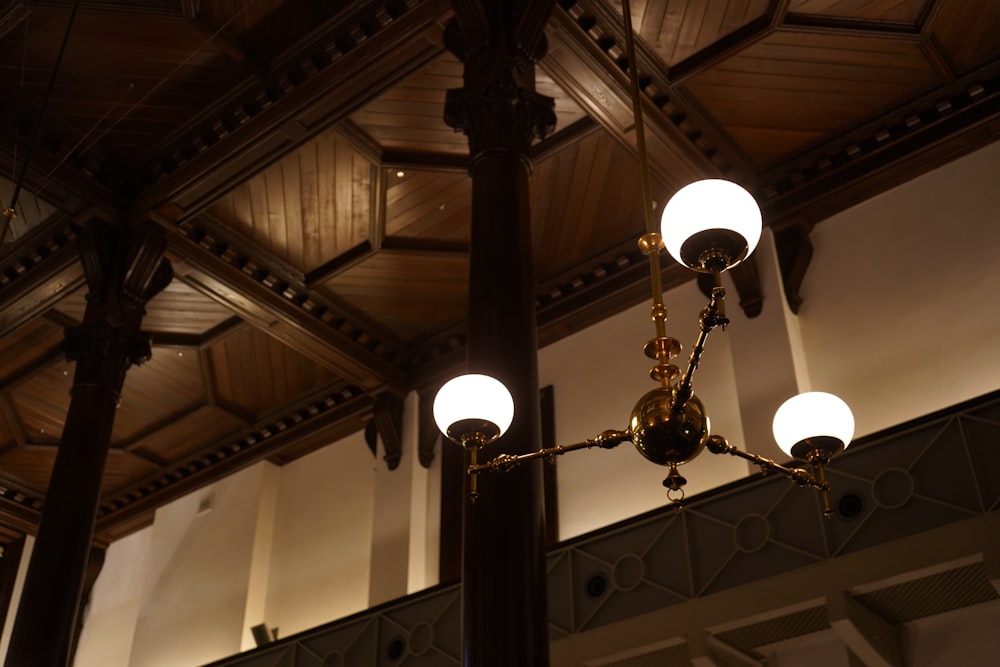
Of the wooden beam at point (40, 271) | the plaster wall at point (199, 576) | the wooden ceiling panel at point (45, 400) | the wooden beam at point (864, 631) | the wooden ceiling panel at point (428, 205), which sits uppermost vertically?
the wooden ceiling panel at point (428, 205)

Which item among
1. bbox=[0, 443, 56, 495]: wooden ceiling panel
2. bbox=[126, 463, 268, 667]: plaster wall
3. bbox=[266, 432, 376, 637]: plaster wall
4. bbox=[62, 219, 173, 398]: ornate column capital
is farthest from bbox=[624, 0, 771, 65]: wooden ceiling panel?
bbox=[0, 443, 56, 495]: wooden ceiling panel

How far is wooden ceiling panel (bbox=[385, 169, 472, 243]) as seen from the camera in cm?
1008

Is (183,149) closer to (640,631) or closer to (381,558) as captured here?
(381,558)

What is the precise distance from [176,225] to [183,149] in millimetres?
843

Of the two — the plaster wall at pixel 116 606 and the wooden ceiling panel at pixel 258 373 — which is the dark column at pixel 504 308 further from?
the plaster wall at pixel 116 606

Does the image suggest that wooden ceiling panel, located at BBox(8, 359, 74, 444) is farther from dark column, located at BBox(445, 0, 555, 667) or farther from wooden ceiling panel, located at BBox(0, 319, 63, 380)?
dark column, located at BBox(445, 0, 555, 667)

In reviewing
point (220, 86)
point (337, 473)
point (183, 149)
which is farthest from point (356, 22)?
point (337, 473)

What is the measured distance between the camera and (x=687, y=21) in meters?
8.71

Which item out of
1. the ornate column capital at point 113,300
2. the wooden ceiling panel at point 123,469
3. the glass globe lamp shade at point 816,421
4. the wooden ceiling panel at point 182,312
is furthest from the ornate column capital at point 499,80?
the wooden ceiling panel at point 123,469

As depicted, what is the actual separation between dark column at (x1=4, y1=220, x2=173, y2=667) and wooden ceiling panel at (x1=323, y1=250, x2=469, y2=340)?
1951mm

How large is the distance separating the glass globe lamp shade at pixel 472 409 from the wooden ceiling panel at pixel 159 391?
862 cm

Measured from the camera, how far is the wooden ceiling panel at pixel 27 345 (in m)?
11.9

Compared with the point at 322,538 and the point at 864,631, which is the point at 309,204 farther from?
the point at 864,631

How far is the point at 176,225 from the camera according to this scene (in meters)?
10.2
